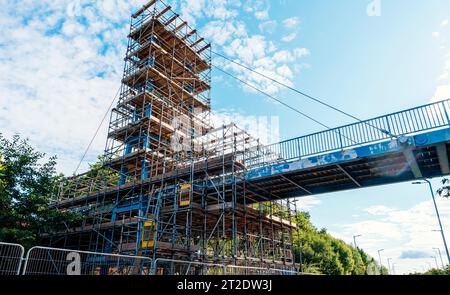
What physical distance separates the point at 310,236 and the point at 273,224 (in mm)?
29980

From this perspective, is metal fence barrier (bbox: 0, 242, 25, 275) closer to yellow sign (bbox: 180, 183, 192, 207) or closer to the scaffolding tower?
the scaffolding tower

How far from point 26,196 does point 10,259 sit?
1421 cm

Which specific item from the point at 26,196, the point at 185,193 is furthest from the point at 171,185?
the point at 26,196

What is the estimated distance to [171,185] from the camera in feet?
66.4

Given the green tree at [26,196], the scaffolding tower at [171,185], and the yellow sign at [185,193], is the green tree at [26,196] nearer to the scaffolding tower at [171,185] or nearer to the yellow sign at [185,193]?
the scaffolding tower at [171,185]

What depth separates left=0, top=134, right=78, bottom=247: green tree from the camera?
1822cm

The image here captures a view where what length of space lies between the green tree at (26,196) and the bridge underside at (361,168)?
13301 millimetres

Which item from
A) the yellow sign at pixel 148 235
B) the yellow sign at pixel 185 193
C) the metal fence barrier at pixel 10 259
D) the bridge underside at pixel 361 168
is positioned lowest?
the metal fence barrier at pixel 10 259

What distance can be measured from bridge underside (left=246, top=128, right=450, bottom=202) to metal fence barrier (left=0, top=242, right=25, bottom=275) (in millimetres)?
11513

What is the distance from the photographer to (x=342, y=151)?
14.7 m

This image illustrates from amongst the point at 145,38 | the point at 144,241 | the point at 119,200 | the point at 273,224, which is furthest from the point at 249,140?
the point at 145,38

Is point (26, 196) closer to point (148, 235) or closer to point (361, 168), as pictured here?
point (148, 235)

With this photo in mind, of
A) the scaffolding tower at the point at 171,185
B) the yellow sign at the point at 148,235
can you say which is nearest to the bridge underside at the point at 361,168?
the scaffolding tower at the point at 171,185

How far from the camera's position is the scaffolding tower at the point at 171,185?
1756cm
